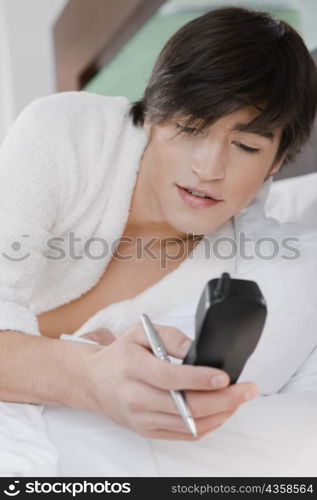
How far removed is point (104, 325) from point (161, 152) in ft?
1.11

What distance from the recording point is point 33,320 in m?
1.04

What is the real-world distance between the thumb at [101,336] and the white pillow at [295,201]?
0.56 metres

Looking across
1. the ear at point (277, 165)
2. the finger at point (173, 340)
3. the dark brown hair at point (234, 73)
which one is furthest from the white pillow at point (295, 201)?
the finger at point (173, 340)

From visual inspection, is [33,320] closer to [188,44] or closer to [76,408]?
[76,408]

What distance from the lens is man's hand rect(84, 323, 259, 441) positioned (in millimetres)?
701

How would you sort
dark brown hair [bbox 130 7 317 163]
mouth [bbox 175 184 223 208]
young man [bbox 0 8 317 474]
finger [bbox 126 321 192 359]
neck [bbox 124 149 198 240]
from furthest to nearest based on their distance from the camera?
neck [bbox 124 149 198 240] < mouth [bbox 175 184 223 208] < dark brown hair [bbox 130 7 317 163] < young man [bbox 0 8 317 474] < finger [bbox 126 321 192 359]

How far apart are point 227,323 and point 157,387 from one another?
0.38 feet

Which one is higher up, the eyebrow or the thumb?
the eyebrow

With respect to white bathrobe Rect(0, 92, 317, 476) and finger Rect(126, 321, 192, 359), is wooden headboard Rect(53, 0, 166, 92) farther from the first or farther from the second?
finger Rect(126, 321, 192, 359)

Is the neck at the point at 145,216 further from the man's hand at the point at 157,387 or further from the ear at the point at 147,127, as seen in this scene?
the man's hand at the point at 157,387

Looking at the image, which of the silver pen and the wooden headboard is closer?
the silver pen

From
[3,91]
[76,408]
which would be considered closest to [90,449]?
[76,408]

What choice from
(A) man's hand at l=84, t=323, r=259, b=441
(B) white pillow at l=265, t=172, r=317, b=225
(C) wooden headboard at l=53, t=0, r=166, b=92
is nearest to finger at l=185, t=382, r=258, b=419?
(A) man's hand at l=84, t=323, r=259, b=441

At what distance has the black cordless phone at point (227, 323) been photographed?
642 millimetres
